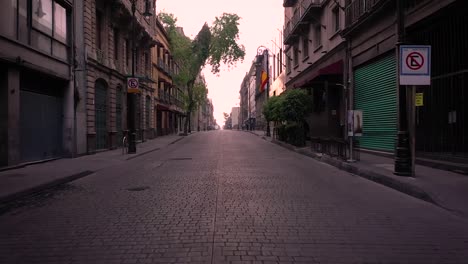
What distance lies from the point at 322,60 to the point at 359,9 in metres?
7.12

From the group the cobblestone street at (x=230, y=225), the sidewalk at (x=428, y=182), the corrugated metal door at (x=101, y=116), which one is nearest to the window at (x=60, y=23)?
the corrugated metal door at (x=101, y=116)

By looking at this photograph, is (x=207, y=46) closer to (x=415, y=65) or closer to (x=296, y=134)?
(x=296, y=134)

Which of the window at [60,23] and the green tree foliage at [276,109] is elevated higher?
the window at [60,23]

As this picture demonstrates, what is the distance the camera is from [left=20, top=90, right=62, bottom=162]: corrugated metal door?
Result: 14.6 m

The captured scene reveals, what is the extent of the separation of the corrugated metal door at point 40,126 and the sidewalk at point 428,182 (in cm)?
1132

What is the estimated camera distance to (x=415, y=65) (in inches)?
402

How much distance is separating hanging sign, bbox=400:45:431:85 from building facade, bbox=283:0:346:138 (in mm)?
9912

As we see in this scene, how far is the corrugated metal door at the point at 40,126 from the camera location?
47.8 feet

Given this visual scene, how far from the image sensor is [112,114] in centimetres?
2355

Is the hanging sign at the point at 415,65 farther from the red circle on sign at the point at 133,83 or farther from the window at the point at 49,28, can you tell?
the red circle on sign at the point at 133,83

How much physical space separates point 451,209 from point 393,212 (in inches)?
44.1

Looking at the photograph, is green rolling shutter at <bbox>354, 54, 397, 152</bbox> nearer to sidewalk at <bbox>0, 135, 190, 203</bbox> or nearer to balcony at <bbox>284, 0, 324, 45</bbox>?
balcony at <bbox>284, 0, 324, 45</bbox>

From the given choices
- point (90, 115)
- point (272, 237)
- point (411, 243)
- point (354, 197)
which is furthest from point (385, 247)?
point (90, 115)

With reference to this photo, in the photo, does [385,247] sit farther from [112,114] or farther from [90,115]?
[112,114]
